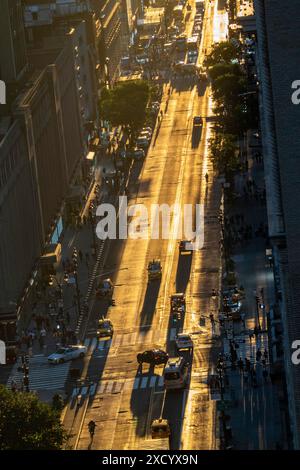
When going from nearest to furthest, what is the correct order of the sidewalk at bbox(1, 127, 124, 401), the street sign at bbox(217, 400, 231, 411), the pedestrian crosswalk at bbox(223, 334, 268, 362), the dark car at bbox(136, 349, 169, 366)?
the street sign at bbox(217, 400, 231, 411)
the pedestrian crosswalk at bbox(223, 334, 268, 362)
the sidewalk at bbox(1, 127, 124, 401)
the dark car at bbox(136, 349, 169, 366)

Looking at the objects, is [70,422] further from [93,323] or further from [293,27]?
[293,27]

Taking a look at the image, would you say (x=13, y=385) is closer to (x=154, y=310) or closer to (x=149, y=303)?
(x=154, y=310)

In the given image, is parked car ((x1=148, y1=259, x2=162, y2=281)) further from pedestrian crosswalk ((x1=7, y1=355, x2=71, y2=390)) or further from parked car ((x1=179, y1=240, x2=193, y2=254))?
pedestrian crosswalk ((x1=7, y1=355, x2=71, y2=390))

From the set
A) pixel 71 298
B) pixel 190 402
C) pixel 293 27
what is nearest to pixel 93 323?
pixel 71 298

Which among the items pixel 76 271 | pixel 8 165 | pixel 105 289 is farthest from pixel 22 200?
pixel 105 289

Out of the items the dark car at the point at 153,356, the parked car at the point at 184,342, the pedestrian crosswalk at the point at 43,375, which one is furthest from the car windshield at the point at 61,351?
the parked car at the point at 184,342

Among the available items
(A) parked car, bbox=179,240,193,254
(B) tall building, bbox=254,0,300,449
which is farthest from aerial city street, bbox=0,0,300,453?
(A) parked car, bbox=179,240,193,254
